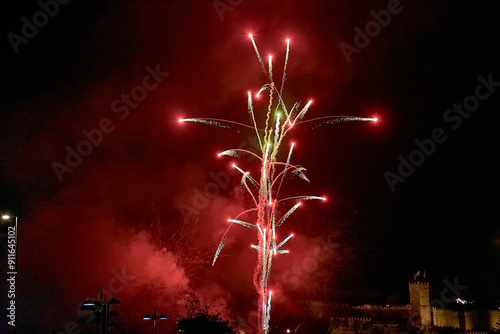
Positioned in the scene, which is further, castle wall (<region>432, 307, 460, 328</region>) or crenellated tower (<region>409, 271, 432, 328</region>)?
crenellated tower (<region>409, 271, 432, 328</region>)

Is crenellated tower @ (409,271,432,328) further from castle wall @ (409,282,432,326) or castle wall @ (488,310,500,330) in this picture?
castle wall @ (488,310,500,330)

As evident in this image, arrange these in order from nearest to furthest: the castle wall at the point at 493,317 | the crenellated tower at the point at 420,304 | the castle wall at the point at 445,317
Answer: the castle wall at the point at 493,317
the castle wall at the point at 445,317
the crenellated tower at the point at 420,304

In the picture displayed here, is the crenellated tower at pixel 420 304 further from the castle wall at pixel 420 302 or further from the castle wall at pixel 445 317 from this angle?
the castle wall at pixel 445 317

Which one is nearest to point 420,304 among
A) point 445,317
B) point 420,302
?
point 420,302

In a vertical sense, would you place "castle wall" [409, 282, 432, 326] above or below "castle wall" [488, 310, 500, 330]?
above

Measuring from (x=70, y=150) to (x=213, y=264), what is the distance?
10.7m

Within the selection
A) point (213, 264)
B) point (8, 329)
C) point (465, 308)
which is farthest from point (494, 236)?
point (8, 329)

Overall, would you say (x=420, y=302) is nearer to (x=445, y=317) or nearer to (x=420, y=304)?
(x=420, y=304)

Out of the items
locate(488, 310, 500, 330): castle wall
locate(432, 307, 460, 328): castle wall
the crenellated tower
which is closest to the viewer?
locate(488, 310, 500, 330): castle wall

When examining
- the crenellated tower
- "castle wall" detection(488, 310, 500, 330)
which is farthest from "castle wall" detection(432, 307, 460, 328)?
"castle wall" detection(488, 310, 500, 330)

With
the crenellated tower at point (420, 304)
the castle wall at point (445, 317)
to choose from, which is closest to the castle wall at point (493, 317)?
the castle wall at point (445, 317)

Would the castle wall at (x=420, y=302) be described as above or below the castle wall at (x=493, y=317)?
above

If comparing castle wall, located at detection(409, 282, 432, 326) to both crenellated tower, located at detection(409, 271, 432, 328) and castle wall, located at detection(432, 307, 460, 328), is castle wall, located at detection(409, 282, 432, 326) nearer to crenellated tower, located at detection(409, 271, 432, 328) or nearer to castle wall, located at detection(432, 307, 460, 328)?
crenellated tower, located at detection(409, 271, 432, 328)

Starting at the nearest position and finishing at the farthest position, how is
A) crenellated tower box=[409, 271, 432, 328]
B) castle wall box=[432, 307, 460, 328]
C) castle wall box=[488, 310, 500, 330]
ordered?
castle wall box=[488, 310, 500, 330] < castle wall box=[432, 307, 460, 328] < crenellated tower box=[409, 271, 432, 328]
